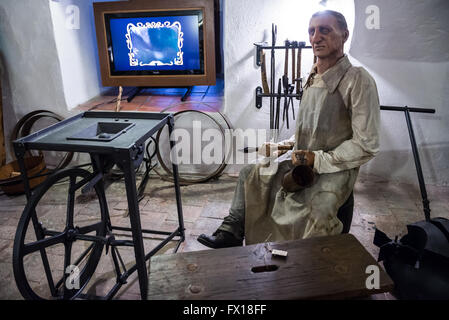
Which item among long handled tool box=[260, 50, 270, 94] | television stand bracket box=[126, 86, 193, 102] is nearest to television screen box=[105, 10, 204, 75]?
television stand bracket box=[126, 86, 193, 102]

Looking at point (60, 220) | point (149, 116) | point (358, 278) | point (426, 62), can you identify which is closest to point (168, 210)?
point (60, 220)

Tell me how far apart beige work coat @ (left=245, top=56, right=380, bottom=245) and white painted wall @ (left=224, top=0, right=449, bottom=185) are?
52.6 inches

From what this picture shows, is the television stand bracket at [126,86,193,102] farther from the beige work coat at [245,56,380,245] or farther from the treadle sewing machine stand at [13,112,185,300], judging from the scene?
the beige work coat at [245,56,380,245]

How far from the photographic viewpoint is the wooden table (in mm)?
1601

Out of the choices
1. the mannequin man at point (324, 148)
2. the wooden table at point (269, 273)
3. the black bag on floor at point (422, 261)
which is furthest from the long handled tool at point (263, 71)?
the wooden table at point (269, 273)

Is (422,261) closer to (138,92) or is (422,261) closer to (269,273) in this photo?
(269,273)

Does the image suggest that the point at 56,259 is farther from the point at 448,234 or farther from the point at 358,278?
the point at 448,234

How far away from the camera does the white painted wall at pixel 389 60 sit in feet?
11.3

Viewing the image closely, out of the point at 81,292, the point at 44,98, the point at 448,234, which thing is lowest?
the point at 81,292

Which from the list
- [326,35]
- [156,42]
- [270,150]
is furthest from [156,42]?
[326,35]

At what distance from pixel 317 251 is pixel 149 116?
1.53 metres

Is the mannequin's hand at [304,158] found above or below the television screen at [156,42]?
below

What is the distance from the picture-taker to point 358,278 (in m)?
1.65

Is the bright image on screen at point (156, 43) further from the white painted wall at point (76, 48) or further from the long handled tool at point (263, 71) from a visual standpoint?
the long handled tool at point (263, 71)
